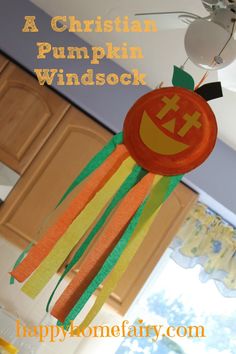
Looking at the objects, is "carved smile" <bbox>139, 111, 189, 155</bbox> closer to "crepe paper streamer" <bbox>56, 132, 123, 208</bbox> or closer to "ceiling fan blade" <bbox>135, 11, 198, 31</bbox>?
"crepe paper streamer" <bbox>56, 132, 123, 208</bbox>

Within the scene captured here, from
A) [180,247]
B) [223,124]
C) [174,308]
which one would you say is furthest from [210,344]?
[223,124]

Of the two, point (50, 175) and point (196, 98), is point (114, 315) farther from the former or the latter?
point (196, 98)

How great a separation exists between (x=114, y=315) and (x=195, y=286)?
2.02 feet

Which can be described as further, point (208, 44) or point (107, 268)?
point (208, 44)

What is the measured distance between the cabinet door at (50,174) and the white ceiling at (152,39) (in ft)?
1.31

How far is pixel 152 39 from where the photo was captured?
1.85 m

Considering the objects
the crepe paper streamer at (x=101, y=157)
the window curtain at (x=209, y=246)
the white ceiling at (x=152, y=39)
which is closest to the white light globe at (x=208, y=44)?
the crepe paper streamer at (x=101, y=157)

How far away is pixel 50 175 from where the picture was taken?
7.16ft

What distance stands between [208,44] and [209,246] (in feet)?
6.03

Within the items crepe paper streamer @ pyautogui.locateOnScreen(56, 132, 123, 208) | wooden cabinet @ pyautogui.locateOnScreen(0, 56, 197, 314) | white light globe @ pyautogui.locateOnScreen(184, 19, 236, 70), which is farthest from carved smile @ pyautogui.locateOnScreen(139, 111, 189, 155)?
wooden cabinet @ pyautogui.locateOnScreen(0, 56, 197, 314)

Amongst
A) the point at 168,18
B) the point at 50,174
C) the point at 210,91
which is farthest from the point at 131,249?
the point at 50,174

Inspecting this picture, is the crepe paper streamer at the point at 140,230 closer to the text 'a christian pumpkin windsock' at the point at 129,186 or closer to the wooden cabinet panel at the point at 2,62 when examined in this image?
the text 'a christian pumpkin windsock' at the point at 129,186

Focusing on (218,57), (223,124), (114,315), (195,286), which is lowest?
(114,315)

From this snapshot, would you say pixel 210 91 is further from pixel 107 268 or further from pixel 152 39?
pixel 152 39
